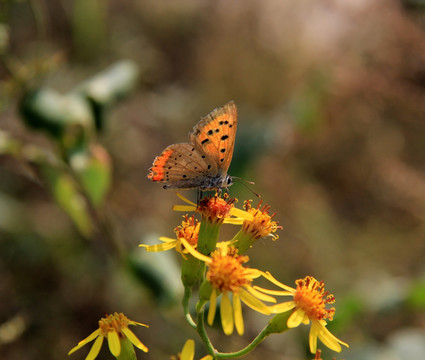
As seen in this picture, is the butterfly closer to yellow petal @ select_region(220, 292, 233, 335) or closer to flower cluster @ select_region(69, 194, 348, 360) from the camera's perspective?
flower cluster @ select_region(69, 194, 348, 360)

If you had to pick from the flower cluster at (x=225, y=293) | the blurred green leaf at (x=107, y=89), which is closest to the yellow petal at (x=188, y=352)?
the flower cluster at (x=225, y=293)

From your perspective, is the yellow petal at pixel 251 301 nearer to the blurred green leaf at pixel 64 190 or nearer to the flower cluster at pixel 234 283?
the flower cluster at pixel 234 283

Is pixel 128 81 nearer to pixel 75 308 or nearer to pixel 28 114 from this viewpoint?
pixel 28 114

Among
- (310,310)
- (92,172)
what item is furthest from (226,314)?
(92,172)

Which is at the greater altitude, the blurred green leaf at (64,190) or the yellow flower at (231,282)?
the blurred green leaf at (64,190)

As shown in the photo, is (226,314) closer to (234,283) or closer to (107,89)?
(234,283)
